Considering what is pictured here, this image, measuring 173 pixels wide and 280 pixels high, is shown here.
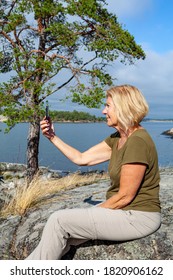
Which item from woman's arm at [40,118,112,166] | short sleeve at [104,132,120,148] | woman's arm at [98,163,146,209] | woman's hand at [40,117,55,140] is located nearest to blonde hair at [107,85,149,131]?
woman's arm at [98,163,146,209]

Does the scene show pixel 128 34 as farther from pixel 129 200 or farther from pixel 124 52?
pixel 129 200

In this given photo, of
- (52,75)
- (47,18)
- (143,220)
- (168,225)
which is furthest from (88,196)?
(47,18)

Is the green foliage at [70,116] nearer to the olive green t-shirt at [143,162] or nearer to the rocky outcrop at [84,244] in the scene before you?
the rocky outcrop at [84,244]

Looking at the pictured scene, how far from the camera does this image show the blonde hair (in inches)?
128

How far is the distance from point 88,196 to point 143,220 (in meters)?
2.05

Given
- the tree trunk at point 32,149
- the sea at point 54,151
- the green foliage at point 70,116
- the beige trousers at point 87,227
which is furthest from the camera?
the sea at point 54,151

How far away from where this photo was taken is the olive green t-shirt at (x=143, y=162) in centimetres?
320

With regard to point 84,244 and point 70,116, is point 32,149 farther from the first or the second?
point 70,116

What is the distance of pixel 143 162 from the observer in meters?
3.18

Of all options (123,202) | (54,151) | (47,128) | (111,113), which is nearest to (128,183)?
(123,202)

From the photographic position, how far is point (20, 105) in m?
12.5

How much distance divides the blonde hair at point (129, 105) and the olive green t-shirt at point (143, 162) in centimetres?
13

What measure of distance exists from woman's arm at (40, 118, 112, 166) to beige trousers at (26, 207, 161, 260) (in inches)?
34.0

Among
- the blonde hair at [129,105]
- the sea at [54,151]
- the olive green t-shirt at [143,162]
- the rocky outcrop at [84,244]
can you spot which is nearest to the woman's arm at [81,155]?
the olive green t-shirt at [143,162]
